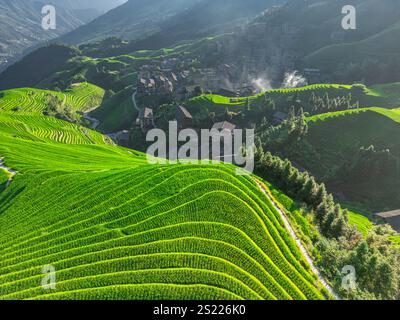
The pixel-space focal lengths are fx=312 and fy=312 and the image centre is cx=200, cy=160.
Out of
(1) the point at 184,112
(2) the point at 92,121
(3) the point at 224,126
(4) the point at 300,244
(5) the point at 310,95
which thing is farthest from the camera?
(2) the point at 92,121

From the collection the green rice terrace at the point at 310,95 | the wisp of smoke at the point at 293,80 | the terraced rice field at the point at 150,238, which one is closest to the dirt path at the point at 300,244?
the terraced rice field at the point at 150,238

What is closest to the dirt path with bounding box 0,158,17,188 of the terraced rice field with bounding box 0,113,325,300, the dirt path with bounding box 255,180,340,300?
the terraced rice field with bounding box 0,113,325,300

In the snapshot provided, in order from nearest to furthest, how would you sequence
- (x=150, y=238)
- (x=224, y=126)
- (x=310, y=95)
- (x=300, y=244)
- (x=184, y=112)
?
(x=150, y=238) → (x=300, y=244) → (x=224, y=126) → (x=184, y=112) → (x=310, y=95)

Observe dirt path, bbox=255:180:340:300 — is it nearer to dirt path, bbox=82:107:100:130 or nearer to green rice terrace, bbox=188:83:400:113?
green rice terrace, bbox=188:83:400:113

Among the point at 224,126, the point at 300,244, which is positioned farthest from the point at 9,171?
the point at 224,126

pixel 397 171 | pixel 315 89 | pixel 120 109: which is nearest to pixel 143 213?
pixel 397 171

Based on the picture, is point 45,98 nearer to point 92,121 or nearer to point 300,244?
point 92,121

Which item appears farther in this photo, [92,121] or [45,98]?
[92,121]
